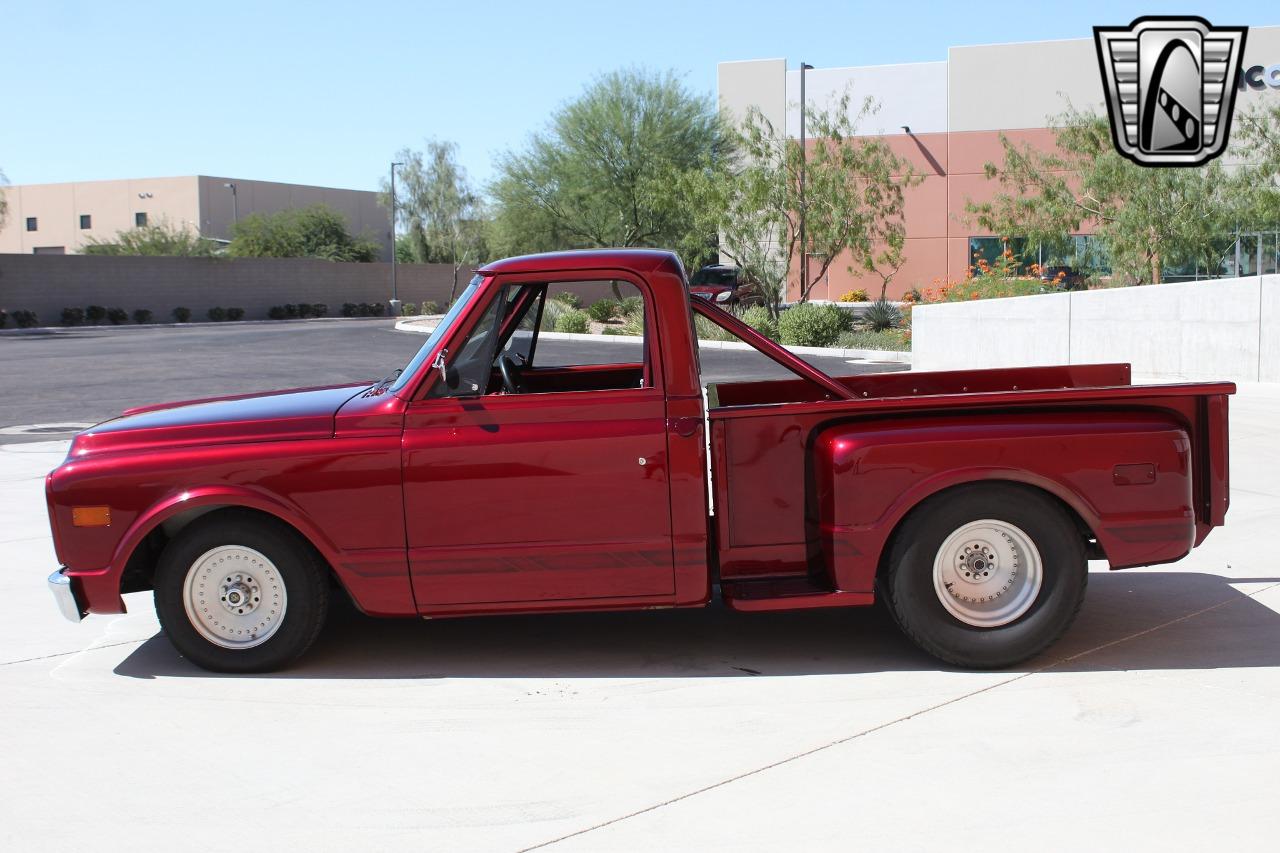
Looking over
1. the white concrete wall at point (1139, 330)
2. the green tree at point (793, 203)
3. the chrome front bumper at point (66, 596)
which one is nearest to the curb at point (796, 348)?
the white concrete wall at point (1139, 330)

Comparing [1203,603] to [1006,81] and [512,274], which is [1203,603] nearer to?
[512,274]

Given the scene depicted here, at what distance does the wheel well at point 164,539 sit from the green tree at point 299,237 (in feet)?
241

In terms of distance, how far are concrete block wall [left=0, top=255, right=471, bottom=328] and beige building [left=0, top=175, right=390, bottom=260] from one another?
18.0m

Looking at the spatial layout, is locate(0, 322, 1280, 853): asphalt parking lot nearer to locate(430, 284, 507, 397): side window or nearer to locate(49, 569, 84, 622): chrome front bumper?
locate(49, 569, 84, 622): chrome front bumper

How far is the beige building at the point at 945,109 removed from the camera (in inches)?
1843

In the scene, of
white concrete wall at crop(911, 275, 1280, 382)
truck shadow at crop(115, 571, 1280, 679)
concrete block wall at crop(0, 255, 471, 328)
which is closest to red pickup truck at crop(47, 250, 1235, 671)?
truck shadow at crop(115, 571, 1280, 679)

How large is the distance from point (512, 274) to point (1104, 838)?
343cm

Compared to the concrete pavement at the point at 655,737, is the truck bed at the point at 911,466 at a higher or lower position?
higher

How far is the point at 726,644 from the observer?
6316 millimetres

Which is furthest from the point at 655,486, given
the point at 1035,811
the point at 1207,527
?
the point at 1207,527

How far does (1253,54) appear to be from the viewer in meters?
43.5

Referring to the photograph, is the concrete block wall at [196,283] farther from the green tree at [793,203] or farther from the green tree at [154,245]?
the green tree at [793,203]

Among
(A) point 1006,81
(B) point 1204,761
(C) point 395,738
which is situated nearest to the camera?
(B) point 1204,761

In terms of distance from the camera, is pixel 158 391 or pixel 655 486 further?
pixel 158 391
